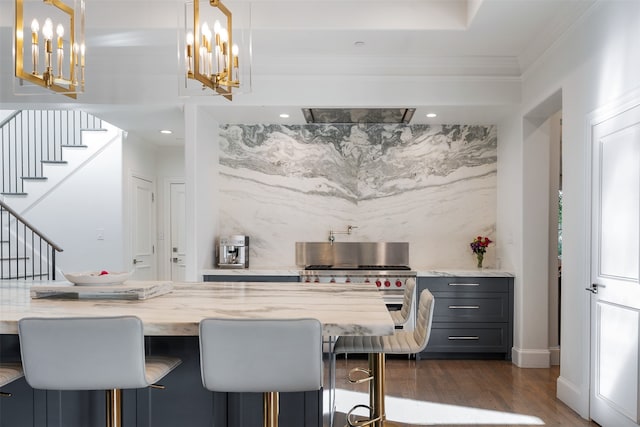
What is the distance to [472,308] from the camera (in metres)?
5.19

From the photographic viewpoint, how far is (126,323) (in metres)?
1.96

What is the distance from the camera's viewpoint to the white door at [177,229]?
310 inches

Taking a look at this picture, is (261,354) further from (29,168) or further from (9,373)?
(29,168)

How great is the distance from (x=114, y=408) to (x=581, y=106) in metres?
3.27

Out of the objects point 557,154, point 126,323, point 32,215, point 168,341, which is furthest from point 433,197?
point 32,215

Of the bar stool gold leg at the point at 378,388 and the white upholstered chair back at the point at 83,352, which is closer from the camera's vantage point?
the white upholstered chair back at the point at 83,352

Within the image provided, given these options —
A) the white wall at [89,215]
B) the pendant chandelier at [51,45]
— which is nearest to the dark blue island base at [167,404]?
the pendant chandelier at [51,45]

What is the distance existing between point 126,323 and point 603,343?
2739mm

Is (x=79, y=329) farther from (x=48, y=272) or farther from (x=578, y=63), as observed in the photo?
(x=48, y=272)

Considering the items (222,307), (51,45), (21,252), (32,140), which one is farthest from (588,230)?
(32,140)

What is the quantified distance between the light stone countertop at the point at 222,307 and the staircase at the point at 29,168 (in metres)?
3.99

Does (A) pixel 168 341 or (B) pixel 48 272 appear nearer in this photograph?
(A) pixel 168 341

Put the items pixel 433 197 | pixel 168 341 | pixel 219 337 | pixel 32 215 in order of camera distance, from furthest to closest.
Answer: pixel 32 215
pixel 433 197
pixel 168 341
pixel 219 337

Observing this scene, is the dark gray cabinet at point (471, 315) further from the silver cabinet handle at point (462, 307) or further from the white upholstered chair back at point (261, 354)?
the white upholstered chair back at point (261, 354)
